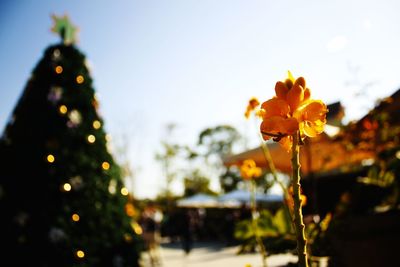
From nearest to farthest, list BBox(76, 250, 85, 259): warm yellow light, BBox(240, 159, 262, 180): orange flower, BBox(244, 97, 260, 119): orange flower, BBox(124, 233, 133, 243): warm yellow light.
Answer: BBox(244, 97, 260, 119): orange flower < BBox(240, 159, 262, 180): orange flower < BBox(76, 250, 85, 259): warm yellow light < BBox(124, 233, 133, 243): warm yellow light

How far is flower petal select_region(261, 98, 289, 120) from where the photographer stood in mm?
969

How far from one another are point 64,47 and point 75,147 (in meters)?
1.84

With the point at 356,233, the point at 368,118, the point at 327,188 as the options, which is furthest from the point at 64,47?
the point at 327,188

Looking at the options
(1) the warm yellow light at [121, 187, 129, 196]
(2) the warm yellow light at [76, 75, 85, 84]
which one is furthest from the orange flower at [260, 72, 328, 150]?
(2) the warm yellow light at [76, 75, 85, 84]

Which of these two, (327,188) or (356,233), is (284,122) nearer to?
(356,233)

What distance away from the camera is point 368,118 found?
12.3 ft

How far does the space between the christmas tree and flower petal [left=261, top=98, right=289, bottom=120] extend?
163 inches

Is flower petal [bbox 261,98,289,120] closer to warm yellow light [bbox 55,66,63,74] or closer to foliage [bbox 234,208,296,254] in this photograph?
foliage [bbox 234,208,296,254]

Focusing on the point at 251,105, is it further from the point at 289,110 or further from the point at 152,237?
the point at 152,237

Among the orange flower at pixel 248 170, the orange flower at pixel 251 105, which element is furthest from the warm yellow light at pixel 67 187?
the orange flower at pixel 251 105

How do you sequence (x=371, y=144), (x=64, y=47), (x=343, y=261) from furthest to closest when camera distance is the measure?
(x=64, y=47) → (x=371, y=144) → (x=343, y=261)

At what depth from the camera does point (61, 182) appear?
4.59m

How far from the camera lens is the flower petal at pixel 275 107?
969mm

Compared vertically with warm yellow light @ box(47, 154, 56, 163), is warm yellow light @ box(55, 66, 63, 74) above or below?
above
